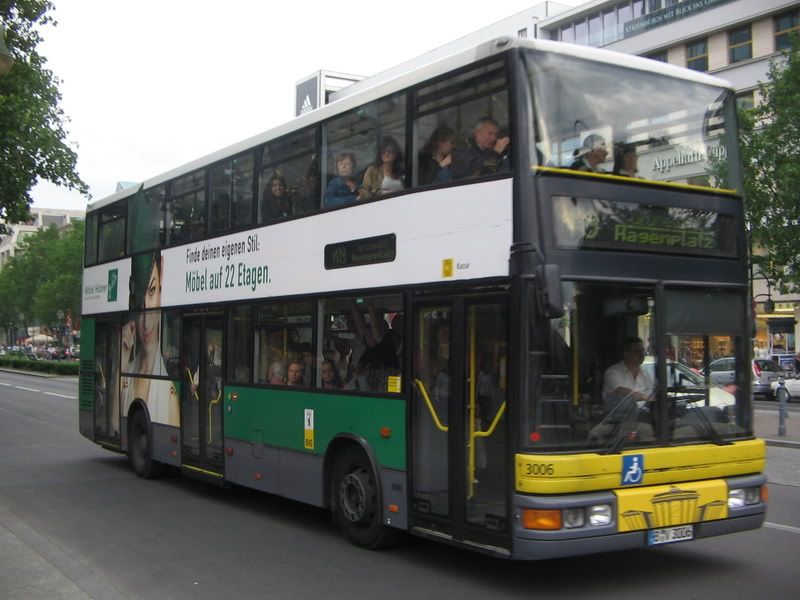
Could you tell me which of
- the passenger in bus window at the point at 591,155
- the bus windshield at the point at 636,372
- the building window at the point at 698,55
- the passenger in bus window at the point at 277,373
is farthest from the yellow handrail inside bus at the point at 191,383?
the building window at the point at 698,55

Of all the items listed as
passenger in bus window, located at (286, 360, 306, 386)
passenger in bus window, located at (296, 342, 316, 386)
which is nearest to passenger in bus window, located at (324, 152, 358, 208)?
passenger in bus window, located at (296, 342, 316, 386)

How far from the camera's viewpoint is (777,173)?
27.4m

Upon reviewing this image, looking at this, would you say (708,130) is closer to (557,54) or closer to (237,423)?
(557,54)

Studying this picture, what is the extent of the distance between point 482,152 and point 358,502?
3344 mm

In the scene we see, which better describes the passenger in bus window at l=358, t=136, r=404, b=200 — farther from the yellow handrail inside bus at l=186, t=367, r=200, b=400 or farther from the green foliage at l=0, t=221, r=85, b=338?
the green foliage at l=0, t=221, r=85, b=338

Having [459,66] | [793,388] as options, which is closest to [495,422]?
[459,66]

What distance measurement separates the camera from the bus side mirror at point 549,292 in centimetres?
615

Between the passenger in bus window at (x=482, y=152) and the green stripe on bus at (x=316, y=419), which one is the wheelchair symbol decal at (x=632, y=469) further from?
the passenger in bus window at (x=482, y=152)

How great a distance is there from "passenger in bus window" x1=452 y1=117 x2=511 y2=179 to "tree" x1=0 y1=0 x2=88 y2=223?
52.0ft

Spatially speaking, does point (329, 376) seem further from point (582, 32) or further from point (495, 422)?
point (582, 32)

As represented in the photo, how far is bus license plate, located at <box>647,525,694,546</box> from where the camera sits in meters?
6.43

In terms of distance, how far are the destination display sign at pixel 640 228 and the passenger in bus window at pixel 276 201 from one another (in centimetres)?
380

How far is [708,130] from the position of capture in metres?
7.51

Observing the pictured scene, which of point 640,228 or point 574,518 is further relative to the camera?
point 640,228
